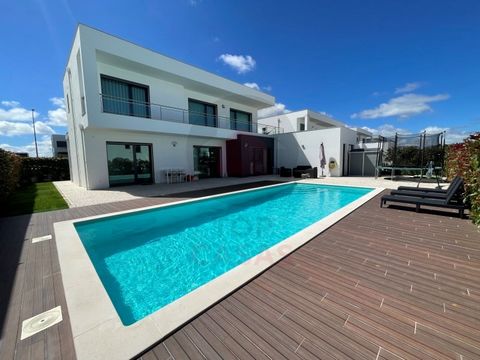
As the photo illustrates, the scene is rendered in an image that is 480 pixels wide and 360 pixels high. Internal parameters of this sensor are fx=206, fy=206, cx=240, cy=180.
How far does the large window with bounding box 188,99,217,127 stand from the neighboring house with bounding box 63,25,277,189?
2.7 inches

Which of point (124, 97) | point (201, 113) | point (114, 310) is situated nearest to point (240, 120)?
point (201, 113)

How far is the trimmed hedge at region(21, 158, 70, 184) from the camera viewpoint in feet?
47.6

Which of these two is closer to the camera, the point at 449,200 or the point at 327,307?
the point at 327,307

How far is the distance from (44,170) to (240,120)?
1550 cm

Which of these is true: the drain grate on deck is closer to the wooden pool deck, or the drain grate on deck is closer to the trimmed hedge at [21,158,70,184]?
the wooden pool deck

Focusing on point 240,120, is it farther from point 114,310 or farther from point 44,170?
point 114,310

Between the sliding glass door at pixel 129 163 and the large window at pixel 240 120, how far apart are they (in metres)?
7.51

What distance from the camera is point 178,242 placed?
4730 mm

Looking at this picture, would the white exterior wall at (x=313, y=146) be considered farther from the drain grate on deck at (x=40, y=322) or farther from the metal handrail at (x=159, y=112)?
the drain grate on deck at (x=40, y=322)

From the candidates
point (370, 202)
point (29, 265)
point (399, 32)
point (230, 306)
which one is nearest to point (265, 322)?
point (230, 306)

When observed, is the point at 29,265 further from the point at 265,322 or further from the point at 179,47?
the point at 179,47

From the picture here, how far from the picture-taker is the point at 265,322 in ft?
6.05

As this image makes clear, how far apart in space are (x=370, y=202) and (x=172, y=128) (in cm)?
1015

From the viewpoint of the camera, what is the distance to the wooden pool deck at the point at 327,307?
5.18ft
